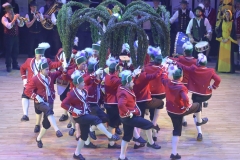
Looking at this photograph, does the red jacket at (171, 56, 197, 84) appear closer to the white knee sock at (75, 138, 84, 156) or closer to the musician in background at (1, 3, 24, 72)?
the white knee sock at (75, 138, 84, 156)

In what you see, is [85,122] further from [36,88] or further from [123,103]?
[36,88]

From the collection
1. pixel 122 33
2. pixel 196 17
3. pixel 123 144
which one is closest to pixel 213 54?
pixel 196 17

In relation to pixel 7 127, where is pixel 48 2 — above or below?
above

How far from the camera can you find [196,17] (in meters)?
12.2

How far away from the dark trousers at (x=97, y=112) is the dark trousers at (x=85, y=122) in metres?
0.39

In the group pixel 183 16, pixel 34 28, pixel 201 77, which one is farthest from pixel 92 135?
pixel 183 16

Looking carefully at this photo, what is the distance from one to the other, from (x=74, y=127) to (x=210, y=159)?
2273mm

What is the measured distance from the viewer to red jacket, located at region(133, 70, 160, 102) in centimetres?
706

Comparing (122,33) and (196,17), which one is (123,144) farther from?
(196,17)

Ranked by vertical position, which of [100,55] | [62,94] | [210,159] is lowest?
[210,159]

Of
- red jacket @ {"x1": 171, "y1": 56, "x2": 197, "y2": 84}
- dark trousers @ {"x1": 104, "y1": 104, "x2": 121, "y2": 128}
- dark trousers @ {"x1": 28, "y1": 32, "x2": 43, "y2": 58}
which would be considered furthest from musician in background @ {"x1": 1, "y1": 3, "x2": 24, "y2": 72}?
dark trousers @ {"x1": 104, "y1": 104, "x2": 121, "y2": 128}

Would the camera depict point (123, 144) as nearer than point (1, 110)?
Yes

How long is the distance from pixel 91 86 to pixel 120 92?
794mm

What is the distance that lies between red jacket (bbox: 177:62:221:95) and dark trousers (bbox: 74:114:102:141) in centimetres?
177
